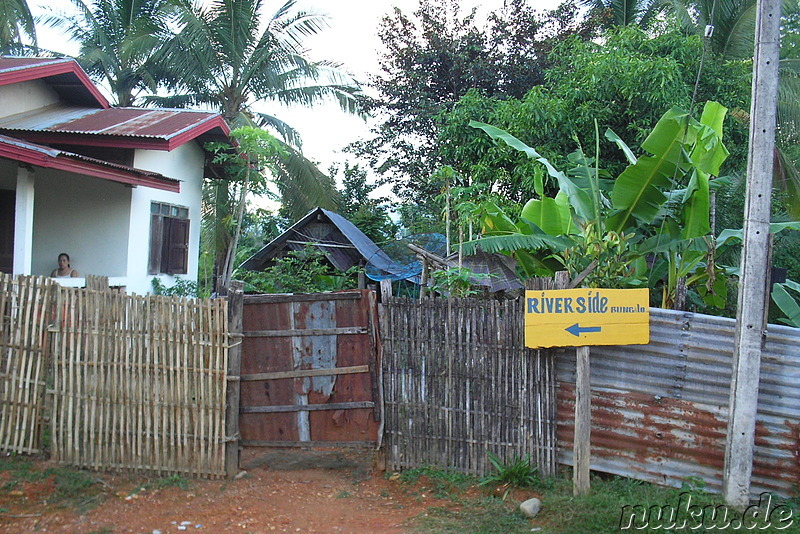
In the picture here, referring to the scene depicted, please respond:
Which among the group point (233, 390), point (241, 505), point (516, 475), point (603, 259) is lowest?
point (241, 505)

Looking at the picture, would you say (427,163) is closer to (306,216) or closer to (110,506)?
(306,216)

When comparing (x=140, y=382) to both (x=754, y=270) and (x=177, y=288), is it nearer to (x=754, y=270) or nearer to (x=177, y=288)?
(x=754, y=270)

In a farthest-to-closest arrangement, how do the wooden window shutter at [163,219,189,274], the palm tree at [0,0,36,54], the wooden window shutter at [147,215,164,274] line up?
the palm tree at [0,0,36,54]
the wooden window shutter at [163,219,189,274]
the wooden window shutter at [147,215,164,274]

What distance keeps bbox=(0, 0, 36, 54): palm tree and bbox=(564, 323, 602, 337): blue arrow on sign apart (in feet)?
53.5

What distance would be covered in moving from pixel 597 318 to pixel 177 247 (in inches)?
391

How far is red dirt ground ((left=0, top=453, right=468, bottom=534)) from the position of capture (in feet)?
16.1

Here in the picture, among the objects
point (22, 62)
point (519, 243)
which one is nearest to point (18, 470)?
point (519, 243)

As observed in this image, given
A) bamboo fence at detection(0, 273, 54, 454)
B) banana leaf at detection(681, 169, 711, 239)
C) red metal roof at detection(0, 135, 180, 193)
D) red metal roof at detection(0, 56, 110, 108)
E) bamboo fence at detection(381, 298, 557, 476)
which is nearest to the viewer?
bamboo fence at detection(381, 298, 557, 476)

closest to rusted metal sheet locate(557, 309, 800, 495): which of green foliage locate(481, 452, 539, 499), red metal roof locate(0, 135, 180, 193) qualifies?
green foliage locate(481, 452, 539, 499)

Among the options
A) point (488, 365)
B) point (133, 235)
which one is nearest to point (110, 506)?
point (488, 365)

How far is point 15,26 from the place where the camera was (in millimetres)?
18125

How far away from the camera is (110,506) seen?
5.21 meters

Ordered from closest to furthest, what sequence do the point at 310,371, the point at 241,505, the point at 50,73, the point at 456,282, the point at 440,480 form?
1. the point at 241,505
2. the point at 440,480
3. the point at 310,371
4. the point at 456,282
5. the point at 50,73

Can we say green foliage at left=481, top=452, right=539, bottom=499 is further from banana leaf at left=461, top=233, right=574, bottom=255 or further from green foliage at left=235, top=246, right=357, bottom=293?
green foliage at left=235, top=246, right=357, bottom=293
